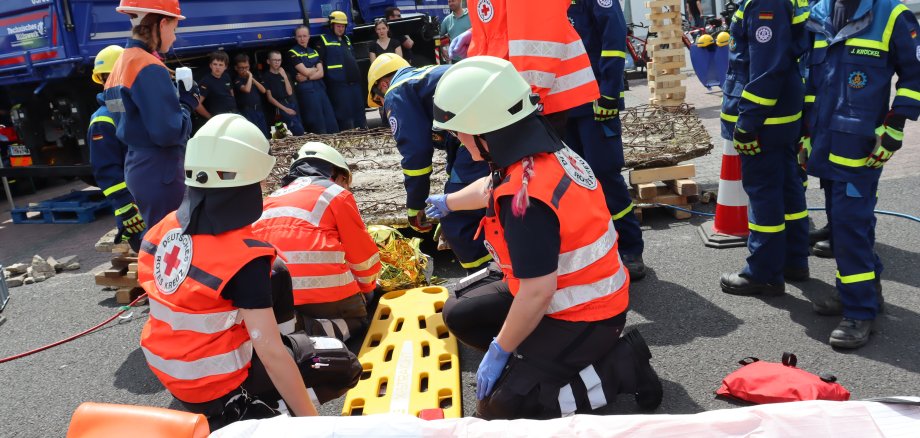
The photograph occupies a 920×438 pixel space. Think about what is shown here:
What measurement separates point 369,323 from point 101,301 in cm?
251

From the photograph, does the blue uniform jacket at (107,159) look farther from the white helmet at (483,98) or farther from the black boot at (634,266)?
the black boot at (634,266)

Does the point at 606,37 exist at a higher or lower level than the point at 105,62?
lower

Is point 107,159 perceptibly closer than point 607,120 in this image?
No

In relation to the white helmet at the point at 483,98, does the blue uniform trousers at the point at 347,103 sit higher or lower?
lower

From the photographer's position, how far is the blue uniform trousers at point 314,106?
11648 millimetres

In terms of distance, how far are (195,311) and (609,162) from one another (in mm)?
2825

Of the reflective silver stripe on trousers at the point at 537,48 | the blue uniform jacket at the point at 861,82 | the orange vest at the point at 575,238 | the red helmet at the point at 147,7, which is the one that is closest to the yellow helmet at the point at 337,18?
the red helmet at the point at 147,7

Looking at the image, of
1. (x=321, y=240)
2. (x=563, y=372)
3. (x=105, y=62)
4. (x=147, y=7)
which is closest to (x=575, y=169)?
(x=563, y=372)

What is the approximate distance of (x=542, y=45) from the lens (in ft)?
Answer: 13.0

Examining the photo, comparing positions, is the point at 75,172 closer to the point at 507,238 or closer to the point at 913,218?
the point at 507,238

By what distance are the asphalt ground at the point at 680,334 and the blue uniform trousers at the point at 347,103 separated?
6.51 m

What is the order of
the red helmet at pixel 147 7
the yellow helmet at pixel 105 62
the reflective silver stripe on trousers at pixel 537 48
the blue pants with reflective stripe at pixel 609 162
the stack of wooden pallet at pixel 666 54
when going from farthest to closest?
the stack of wooden pallet at pixel 666 54
the yellow helmet at pixel 105 62
the blue pants with reflective stripe at pixel 609 162
the red helmet at pixel 147 7
the reflective silver stripe on trousers at pixel 537 48

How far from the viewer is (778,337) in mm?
3793

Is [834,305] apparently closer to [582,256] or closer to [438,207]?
[582,256]
